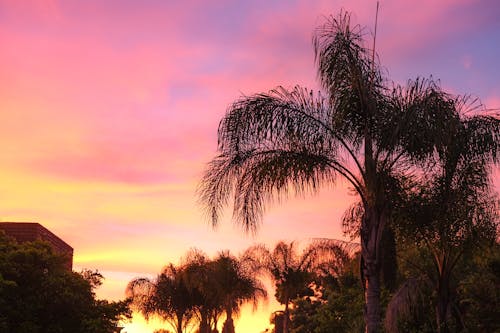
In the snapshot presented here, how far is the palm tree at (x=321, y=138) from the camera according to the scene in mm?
15211

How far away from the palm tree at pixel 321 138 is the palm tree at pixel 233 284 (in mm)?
33899

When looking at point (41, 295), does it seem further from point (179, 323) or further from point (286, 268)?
point (179, 323)

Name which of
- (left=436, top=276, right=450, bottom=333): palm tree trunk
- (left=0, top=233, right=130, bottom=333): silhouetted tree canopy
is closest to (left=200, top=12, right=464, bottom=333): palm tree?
(left=436, top=276, right=450, bottom=333): palm tree trunk

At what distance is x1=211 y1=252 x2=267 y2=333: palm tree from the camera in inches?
1953

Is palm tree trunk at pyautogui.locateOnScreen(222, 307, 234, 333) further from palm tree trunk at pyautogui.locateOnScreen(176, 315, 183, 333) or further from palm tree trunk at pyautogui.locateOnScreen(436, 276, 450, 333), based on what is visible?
palm tree trunk at pyautogui.locateOnScreen(436, 276, 450, 333)

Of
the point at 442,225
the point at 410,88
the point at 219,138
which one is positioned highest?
the point at 410,88

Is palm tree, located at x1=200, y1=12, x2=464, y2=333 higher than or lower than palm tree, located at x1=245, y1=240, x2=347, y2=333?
lower

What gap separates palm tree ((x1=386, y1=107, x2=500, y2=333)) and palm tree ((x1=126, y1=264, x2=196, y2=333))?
119 ft

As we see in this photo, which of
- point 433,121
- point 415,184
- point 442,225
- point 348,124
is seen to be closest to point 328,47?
point 348,124

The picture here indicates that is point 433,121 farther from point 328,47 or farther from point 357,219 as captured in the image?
point 357,219

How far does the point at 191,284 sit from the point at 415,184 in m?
37.0

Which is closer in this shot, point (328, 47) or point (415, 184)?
point (328, 47)

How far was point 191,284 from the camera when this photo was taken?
174 feet

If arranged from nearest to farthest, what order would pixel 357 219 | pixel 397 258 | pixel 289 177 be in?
pixel 289 177 < pixel 357 219 < pixel 397 258
